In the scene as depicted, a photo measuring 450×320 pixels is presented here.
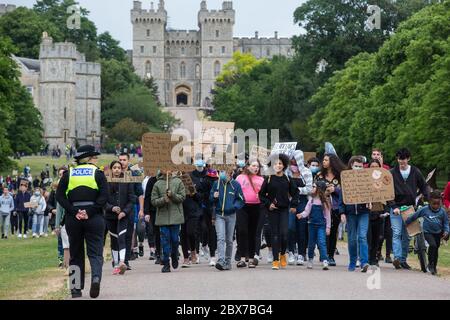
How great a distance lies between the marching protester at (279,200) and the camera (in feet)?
61.2

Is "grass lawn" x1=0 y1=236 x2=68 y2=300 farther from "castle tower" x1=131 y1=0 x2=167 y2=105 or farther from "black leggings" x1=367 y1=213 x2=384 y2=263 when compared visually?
"castle tower" x1=131 y1=0 x2=167 y2=105

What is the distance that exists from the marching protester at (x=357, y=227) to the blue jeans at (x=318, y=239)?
517 mm

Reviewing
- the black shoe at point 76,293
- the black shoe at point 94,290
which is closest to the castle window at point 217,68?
the black shoe at point 76,293

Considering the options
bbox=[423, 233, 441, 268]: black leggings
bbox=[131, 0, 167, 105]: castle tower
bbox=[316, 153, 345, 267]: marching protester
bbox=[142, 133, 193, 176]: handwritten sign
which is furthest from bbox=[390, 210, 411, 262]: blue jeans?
bbox=[131, 0, 167, 105]: castle tower

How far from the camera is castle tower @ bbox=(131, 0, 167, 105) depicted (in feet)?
618

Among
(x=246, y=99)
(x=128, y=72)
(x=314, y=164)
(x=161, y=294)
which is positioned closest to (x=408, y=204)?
(x=314, y=164)

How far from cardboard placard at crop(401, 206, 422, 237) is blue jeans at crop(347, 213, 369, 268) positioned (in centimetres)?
83

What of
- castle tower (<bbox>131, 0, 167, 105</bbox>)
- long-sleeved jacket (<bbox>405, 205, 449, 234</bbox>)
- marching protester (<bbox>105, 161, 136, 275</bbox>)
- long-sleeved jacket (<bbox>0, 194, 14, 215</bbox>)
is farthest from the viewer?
castle tower (<bbox>131, 0, 167, 105</bbox>)

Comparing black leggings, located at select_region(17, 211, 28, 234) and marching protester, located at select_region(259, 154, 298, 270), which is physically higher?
marching protester, located at select_region(259, 154, 298, 270)

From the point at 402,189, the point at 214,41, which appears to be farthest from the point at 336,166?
the point at 214,41

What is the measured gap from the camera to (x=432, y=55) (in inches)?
2036

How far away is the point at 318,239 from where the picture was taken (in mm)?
18969

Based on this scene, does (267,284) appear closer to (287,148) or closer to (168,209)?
(168,209)

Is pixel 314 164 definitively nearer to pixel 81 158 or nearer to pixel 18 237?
pixel 81 158
